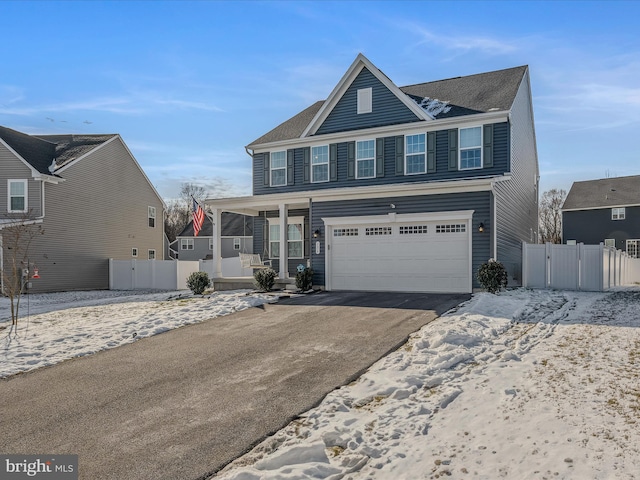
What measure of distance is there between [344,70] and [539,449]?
16195 mm

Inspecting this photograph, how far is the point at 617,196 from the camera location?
33031mm

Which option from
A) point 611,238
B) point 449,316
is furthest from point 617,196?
point 449,316

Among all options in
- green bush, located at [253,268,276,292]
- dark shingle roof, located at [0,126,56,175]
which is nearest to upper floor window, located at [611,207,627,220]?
green bush, located at [253,268,276,292]

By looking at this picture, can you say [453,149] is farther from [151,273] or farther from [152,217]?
[152,217]

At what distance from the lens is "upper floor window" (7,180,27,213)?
2030 centimetres

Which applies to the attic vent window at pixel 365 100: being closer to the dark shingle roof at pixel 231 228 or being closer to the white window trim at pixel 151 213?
the white window trim at pixel 151 213

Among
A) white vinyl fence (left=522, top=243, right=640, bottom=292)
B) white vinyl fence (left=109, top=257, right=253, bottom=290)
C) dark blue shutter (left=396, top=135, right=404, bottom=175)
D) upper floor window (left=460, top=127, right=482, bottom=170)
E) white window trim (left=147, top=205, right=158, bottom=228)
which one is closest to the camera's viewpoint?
white vinyl fence (left=522, top=243, right=640, bottom=292)

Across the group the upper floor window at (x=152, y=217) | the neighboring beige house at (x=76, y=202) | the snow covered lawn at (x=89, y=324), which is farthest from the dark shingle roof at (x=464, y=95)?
the upper floor window at (x=152, y=217)

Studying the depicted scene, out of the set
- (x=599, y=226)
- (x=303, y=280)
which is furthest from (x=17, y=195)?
(x=599, y=226)

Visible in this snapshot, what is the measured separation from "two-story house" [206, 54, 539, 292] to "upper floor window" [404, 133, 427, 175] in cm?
4

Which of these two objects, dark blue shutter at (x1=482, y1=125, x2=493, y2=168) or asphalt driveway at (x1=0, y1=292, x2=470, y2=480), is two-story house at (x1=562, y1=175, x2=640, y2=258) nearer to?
dark blue shutter at (x1=482, y1=125, x2=493, y2=168)

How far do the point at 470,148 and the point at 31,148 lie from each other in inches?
794

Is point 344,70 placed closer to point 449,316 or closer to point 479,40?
point 479,40

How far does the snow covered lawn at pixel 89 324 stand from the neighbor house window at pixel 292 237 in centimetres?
503
